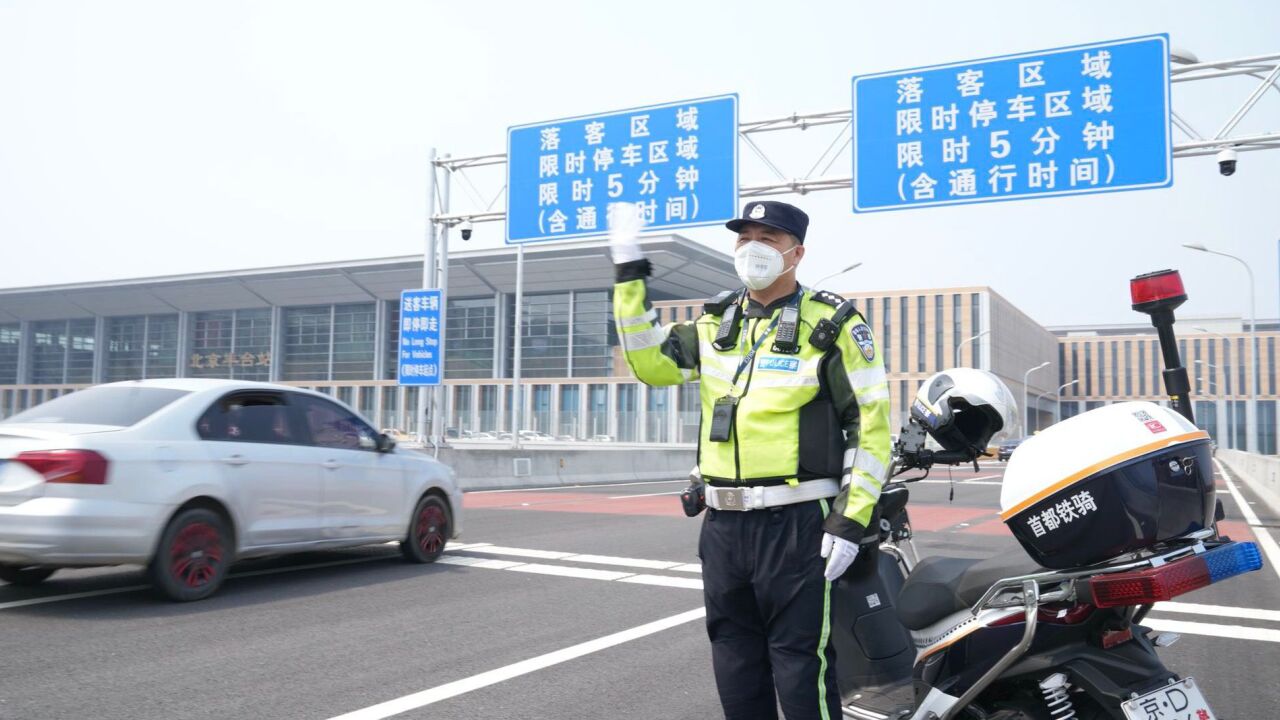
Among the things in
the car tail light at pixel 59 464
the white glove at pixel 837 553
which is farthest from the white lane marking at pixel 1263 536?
the car tail light at pixel 59 464

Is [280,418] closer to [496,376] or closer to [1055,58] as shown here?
[1055,58]

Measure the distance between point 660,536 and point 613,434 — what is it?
133ft

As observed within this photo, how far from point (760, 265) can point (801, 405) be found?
489mm

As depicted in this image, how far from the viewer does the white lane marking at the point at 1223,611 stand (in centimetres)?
713

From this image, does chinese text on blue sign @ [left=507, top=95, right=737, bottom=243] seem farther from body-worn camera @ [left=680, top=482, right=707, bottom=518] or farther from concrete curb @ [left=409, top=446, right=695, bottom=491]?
body-worn camera @ [left=680, top=482, right=707, bottom=518]

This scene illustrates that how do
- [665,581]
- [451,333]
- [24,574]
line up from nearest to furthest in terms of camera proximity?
[24,574] < [665,581] < [451,333]

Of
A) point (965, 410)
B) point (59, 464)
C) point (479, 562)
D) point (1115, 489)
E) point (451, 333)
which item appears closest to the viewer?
point (1115, 489)

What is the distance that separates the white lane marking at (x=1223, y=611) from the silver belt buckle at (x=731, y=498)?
548cm

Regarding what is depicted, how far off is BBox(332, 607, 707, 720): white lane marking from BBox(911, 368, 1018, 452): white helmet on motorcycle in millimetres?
1598

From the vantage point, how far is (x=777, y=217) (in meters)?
3.38

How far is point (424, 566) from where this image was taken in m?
9.27

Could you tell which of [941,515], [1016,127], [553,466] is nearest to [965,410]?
[941,515]

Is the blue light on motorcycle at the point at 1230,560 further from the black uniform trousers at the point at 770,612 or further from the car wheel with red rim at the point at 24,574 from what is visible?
the car wheel with red rim at the point at 24,574

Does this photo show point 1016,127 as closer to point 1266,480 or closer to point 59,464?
point 1266,480
